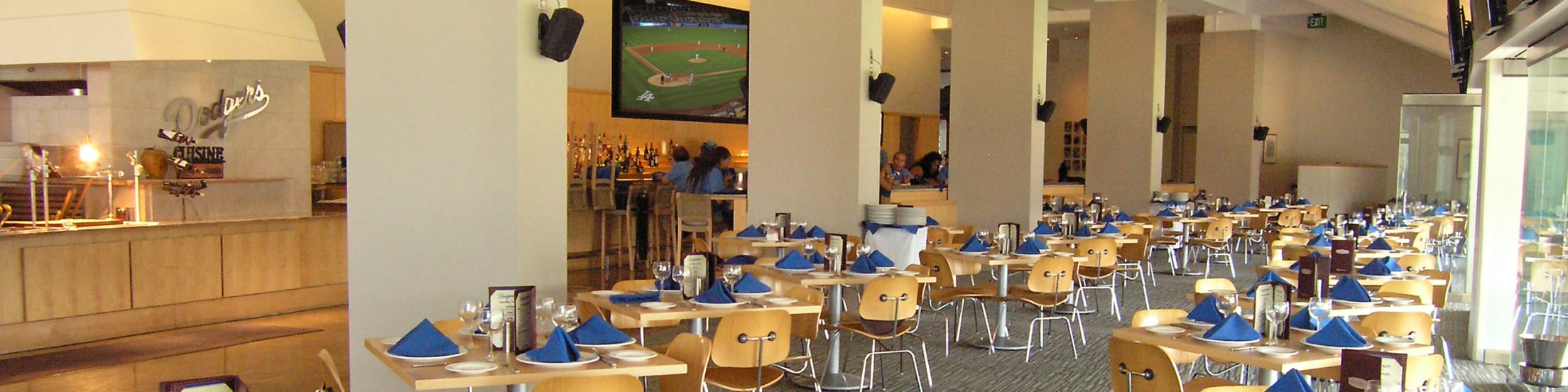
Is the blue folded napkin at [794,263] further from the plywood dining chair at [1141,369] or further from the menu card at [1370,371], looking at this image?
the menu card at [1370,371]

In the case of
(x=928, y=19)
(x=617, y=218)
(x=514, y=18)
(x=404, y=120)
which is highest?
(x=928, y=19)

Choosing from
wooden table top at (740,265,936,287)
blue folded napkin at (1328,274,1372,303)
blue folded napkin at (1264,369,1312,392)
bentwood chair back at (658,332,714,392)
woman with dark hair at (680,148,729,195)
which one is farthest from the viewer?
woman with dark hair at (680,148,729,195)

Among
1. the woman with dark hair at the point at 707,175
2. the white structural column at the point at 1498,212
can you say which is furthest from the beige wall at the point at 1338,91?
the white structural column at the point at 1498,212

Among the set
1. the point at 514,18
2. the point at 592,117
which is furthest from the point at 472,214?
the point at 592,117

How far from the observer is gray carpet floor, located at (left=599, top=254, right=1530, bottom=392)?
21.8 ft

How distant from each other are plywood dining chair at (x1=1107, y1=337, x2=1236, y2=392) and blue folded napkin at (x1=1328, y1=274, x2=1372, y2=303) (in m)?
1.60

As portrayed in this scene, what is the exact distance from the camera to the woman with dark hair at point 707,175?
1177 cm

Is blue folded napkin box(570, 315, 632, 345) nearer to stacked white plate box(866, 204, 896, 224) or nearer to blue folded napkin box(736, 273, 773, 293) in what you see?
blue folded napkin box(736, 273, 773, 293)

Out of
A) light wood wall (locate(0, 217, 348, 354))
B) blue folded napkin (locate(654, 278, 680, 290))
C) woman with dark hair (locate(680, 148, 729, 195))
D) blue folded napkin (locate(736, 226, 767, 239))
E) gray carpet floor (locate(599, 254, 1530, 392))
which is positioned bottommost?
gray carpet floor (locate(599, 254, 1530, 392))

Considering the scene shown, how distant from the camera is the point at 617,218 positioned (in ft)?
42.5

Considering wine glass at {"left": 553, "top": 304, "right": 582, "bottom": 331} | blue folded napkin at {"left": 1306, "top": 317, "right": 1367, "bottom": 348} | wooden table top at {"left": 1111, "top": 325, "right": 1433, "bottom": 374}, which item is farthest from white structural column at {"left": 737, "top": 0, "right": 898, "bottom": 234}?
wine glass at {"left": 553, "top": 304, "right": 582, "bottom": 331}

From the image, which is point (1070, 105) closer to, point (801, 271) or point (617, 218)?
point (617, 218)

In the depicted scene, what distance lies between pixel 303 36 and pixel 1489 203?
954cm

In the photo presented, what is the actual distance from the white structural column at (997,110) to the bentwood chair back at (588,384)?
34.3 feet
